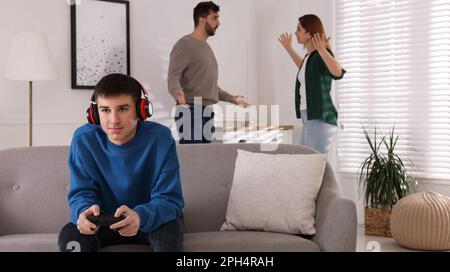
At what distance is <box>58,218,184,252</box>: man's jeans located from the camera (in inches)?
79.8

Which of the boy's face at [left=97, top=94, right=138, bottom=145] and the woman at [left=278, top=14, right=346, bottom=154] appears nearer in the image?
the boy's face at [left=97, top=94, right=138, bottom=145]

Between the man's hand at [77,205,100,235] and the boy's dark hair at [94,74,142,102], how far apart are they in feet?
1.30

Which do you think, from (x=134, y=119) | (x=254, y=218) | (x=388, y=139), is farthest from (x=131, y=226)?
(x=388, y=139)

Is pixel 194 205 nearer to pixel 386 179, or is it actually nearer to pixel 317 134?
pixel 317 134

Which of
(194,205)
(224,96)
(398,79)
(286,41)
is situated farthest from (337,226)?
(286,41)

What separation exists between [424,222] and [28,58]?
266 centimetres

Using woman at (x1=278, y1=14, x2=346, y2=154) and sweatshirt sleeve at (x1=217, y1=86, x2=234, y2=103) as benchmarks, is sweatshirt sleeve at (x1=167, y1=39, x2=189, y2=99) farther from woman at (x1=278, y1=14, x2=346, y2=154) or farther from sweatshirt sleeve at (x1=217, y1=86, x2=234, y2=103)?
woman at (x1=278, y1=14, x2=346, y2=154)

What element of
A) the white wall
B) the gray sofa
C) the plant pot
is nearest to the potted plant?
the plant pot

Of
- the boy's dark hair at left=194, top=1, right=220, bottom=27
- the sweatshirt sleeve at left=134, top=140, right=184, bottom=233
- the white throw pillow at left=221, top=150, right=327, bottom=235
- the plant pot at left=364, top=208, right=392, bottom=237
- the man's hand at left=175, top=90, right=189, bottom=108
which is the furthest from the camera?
the plant pot at left=364, top=208, right=392, bottom=237

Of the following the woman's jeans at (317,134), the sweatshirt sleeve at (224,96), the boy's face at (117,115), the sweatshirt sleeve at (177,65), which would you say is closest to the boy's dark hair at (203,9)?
the sweatshirt sleeve at (177,65)

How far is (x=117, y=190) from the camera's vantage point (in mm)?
2143

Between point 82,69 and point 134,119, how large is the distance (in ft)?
8.27

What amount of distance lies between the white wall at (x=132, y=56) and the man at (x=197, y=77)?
656 mm

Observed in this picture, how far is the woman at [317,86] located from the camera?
4.21 m
